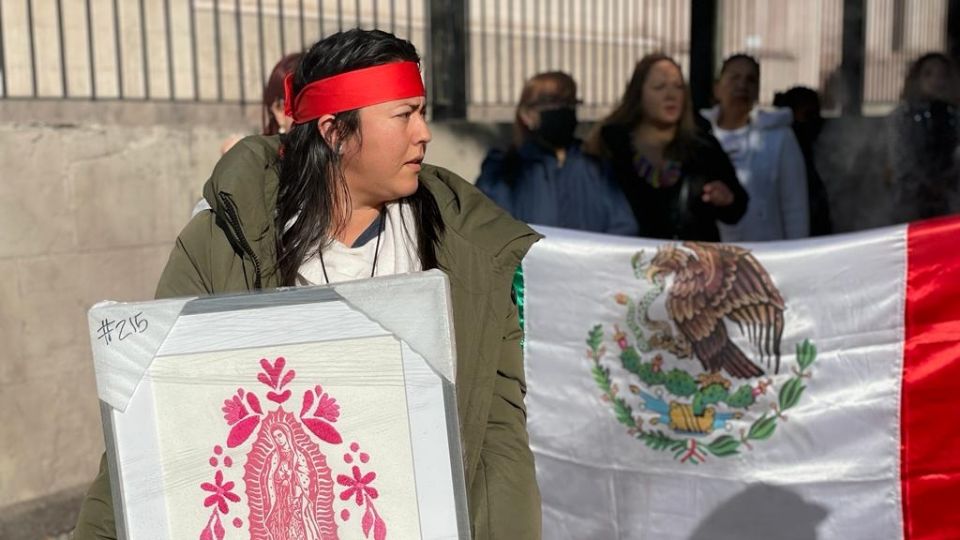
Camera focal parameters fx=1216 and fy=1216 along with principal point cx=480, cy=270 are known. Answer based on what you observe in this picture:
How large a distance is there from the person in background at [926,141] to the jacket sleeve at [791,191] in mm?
1211

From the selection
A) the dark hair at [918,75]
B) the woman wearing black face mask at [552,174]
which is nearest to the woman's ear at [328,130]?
the woman wearing black face mask at [552,174]

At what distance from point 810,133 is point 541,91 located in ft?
7.15

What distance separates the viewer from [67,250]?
17.4 feet

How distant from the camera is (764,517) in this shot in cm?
406

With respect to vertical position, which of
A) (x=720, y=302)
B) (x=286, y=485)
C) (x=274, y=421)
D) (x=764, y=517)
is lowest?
(x=764, y=517)

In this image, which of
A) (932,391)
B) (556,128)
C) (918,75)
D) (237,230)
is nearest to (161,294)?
(237,230)

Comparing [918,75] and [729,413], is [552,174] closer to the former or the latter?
[729,413]

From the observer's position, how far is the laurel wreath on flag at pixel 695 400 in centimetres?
412

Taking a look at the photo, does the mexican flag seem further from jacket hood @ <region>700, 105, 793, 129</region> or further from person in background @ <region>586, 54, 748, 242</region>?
jacket hood @ <region>700, 105, 793, 129</region>

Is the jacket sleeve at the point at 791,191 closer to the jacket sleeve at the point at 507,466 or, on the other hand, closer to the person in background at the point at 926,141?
the person in background at the point at 926,141

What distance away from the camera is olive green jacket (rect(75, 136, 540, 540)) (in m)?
2.20

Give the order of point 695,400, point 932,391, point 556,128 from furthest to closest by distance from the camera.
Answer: point 556,128
point 695,400
point 932,391

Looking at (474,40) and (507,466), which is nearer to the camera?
(507,466)

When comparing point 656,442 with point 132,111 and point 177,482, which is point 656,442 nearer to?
point 177,482
